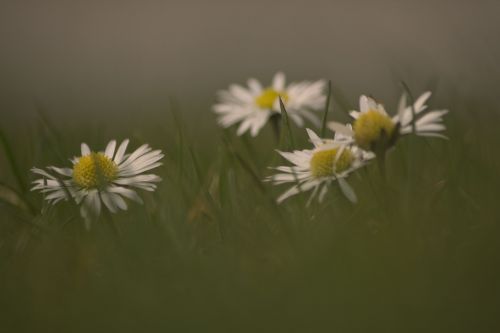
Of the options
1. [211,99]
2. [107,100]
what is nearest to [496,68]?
[211,99]

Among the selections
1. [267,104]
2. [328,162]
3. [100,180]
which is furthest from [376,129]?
[267,104]

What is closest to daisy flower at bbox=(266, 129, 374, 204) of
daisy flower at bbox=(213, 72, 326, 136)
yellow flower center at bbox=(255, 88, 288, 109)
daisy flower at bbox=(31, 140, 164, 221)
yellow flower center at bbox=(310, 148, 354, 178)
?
yellow flower center at bbox=(310, 148, 354, 178)

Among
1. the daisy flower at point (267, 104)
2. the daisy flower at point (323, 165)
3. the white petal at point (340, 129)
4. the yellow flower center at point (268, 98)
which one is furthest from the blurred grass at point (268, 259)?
the yellow flower center at point (268, 98)

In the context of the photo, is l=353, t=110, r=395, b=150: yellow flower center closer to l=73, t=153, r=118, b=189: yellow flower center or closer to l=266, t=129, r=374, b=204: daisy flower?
l=266, t=129, r=374, b=204: daisy flower

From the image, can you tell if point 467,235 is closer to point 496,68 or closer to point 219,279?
point 219,279

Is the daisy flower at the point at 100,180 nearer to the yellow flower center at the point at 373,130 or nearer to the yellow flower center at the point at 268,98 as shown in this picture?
the yellow flower center at the point at 373,130
